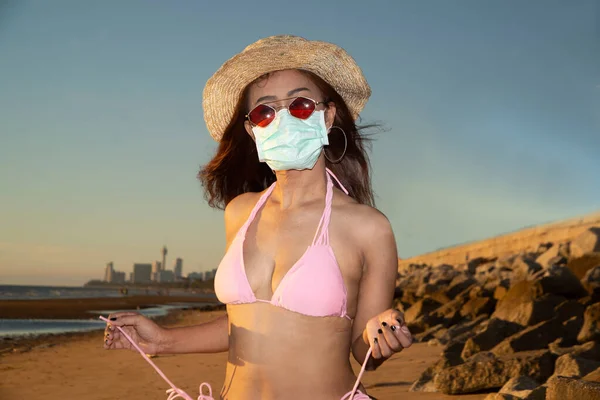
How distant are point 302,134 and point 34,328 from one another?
19995mm

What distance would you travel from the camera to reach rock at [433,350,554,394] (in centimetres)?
597

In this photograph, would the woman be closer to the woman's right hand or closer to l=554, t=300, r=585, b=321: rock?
the woman's right hand

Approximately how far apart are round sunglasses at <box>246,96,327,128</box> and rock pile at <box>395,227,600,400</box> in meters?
2.48

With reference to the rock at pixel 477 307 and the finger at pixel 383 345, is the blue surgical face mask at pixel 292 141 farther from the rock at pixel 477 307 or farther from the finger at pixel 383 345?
the rock at pixel 477 307

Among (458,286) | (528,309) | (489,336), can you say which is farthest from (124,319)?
(458,286)

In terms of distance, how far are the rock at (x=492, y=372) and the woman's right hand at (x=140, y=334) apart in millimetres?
4050

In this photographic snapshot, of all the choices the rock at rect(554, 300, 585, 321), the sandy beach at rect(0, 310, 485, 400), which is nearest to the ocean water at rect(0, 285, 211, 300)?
the sandy beach at rect(0, 310, 485, 400)

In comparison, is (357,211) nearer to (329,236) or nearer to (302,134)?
(329,236)

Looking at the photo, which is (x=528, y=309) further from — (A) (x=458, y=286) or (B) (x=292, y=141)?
(A) (x=458, y=286)

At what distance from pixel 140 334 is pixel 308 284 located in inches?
34.7

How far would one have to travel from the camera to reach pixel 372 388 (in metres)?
7.20

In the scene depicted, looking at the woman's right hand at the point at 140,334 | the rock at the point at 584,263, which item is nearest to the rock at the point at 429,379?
the woman's right hand at the point at 140,334

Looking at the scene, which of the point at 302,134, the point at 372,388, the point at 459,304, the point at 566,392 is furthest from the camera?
the point at 459,304

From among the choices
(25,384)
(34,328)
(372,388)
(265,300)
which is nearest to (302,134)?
(265,300)
